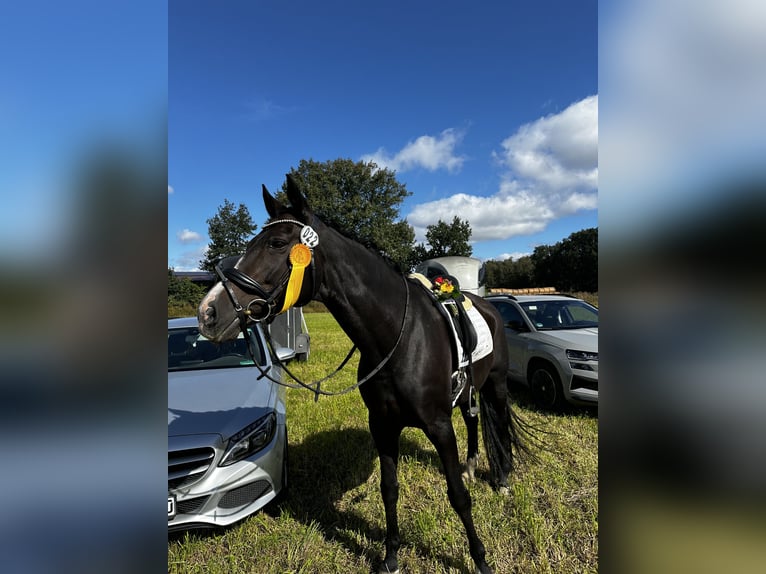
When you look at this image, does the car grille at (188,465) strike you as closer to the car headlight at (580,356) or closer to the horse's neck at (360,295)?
the horse's neck at (360,295)

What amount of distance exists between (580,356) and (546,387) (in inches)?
31.7

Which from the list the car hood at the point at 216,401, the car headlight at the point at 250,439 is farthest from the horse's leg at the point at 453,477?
the car hood at the point at 216,401

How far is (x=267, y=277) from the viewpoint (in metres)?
1.97

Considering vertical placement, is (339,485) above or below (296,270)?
below

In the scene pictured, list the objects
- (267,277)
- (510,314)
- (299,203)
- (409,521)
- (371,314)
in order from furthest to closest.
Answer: (510,314)
(409,521)
(371,314)
(299,203)
(267,277)

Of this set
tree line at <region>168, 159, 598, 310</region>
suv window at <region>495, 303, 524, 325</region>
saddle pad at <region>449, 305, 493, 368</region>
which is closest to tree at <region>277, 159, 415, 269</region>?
tree line at <region>168, 159, 598, 310</region>

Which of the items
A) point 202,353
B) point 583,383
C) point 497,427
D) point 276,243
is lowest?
point 497,427

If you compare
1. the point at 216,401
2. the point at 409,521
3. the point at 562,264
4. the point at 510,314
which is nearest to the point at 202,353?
the point at 216,401

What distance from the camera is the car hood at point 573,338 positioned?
17.4 ft

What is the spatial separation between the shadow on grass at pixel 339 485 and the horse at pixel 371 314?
0.33 meters

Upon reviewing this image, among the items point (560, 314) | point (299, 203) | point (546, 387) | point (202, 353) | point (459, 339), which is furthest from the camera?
point (560, 314)

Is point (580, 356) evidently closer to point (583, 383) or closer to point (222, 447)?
point (583, 383)
